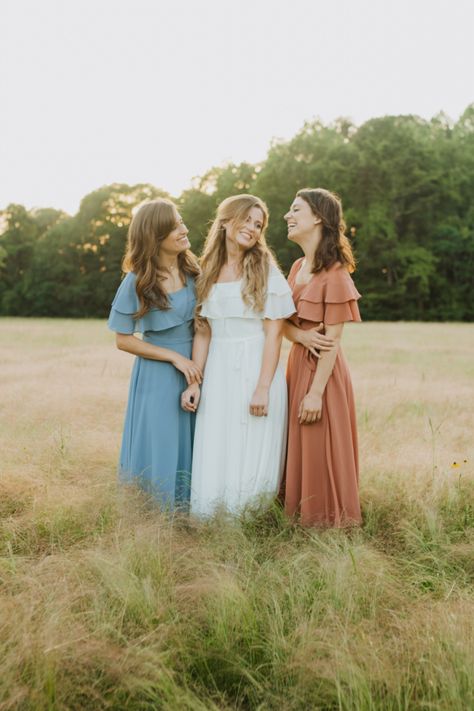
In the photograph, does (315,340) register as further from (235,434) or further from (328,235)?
(235,434)

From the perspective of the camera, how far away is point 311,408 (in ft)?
13.5

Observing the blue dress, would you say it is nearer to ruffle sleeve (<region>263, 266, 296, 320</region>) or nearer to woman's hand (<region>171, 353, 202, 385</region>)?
woman's hand (<region>171, 353, 202, 385</region>)

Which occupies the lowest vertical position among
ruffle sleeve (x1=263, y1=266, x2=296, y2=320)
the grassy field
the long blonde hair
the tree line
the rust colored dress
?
the grassy field

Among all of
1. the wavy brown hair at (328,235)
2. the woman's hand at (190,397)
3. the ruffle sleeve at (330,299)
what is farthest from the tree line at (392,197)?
the woman's hand at (190,397)

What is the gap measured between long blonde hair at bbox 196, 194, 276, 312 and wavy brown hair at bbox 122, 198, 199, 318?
260mm

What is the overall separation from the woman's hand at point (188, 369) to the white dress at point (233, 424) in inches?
3.4

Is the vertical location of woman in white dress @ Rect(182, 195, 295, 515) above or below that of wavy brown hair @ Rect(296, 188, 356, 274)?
below

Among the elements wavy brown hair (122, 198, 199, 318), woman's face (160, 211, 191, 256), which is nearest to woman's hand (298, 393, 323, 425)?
wavy brown hair (122, 198, 199, 318)

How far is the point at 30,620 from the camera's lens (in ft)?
9.19

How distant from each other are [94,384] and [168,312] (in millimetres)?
5769

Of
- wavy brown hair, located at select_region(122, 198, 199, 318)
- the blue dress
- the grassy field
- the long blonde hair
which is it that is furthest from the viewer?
the blue dress

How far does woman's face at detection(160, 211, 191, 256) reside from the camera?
4.22m

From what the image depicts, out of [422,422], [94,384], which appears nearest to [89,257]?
[94,384]

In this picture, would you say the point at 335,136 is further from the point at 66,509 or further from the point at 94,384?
the point at 66,509
